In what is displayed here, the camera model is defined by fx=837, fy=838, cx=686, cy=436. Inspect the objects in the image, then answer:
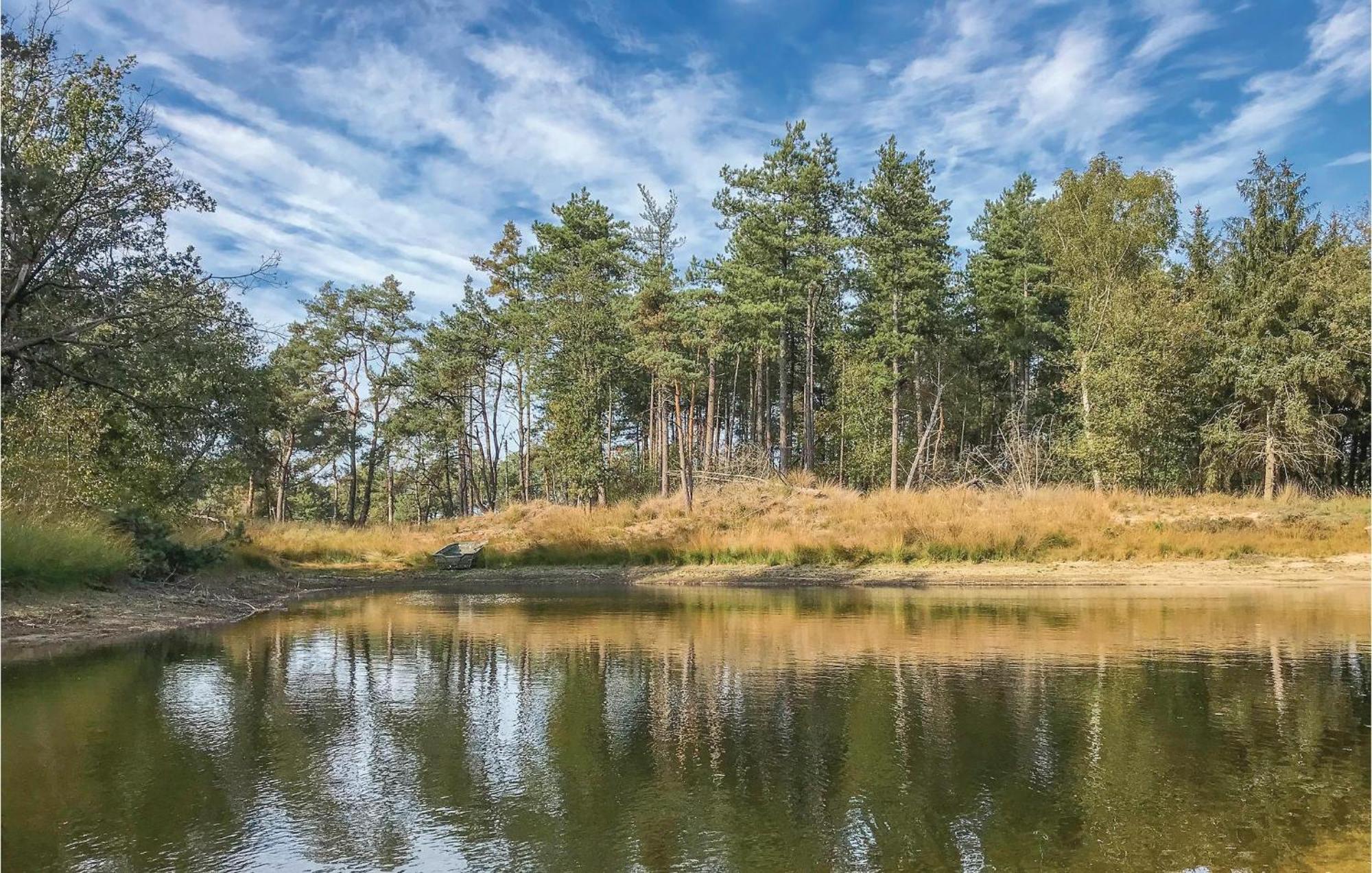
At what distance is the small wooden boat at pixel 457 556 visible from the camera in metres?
28.9

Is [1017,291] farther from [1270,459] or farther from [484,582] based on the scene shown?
[484,582]

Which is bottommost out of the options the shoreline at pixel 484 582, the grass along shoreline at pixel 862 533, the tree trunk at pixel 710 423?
the shoreline at pixel 484 582

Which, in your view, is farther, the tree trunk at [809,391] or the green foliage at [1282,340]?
the tree trunk at [809,391]

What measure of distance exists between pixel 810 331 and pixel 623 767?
1349 inches

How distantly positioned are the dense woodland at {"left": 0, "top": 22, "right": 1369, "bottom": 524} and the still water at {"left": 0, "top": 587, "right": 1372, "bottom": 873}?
6.64 m

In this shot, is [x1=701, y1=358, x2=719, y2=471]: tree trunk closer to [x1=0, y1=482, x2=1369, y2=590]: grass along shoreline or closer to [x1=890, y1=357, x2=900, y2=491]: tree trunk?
[x1=0, y1=482, x2=1369, y2=590]: grass along shoreline

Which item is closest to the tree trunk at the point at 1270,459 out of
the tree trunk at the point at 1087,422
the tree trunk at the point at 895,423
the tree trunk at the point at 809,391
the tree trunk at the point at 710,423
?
the tree trunk at the point at 1087,422

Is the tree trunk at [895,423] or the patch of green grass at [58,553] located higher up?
the tree trunk at [895,423]

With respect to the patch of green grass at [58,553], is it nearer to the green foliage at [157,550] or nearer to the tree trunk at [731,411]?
the green foliage at [157,550]

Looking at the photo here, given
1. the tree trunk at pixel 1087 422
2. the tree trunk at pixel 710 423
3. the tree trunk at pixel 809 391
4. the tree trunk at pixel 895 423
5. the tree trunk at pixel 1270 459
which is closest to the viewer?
the tree trunk at pixel 1270 459

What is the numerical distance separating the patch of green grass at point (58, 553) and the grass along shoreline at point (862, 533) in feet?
2.01

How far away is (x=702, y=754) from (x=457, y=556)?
955 inches

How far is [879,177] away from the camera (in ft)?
125

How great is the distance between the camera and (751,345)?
40.6 metres
